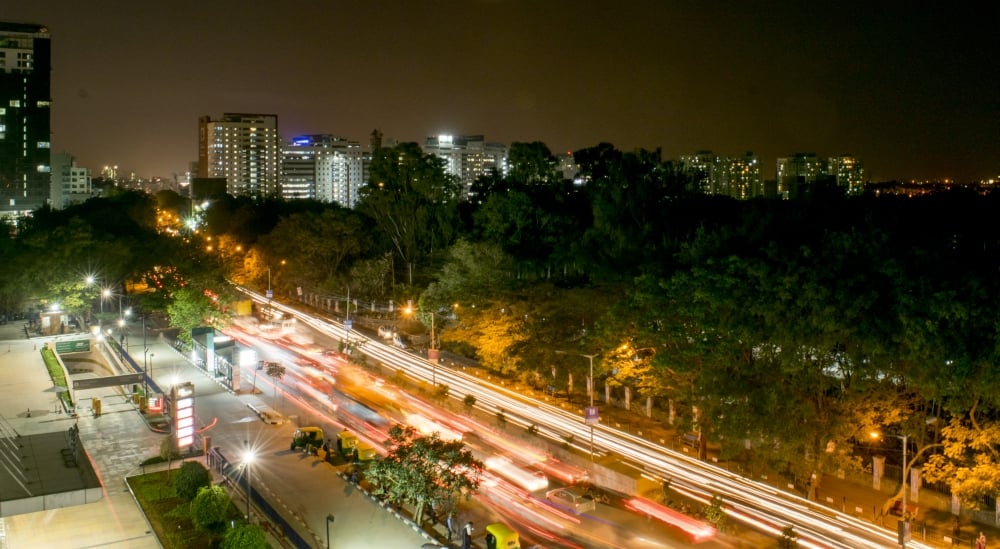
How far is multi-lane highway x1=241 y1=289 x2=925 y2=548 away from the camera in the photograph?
17.9 metres

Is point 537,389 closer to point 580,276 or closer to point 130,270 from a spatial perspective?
point 580,276

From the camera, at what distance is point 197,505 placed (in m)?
17.0

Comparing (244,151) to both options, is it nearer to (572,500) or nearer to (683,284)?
(683,284)

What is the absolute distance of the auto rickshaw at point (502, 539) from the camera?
55.3 feet

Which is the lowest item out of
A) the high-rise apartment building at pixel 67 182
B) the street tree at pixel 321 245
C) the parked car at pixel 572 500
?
the parked car at pixel 572 500

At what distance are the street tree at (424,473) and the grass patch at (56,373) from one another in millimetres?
13961

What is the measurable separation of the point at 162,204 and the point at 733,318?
3047 inches

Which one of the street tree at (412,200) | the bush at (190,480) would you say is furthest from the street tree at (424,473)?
the street tree at (412,200)

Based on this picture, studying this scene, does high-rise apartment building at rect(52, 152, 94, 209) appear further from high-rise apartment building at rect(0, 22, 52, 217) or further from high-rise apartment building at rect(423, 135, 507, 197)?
high-rise apartment building at rect(423, 135, 507, 197)

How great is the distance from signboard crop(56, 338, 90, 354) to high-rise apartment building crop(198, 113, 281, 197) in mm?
133517

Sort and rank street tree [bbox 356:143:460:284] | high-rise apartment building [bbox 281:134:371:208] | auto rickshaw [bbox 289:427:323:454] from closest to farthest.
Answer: auto rickshaw [bbox 289:427:323:454] → street tree [bbox 356:143:460:284] → high-rise apartment building [bbox 281:134:371:208]

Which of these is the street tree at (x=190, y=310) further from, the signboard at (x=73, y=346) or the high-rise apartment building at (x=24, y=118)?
the high-rise apartment building at (x=24, y=118)

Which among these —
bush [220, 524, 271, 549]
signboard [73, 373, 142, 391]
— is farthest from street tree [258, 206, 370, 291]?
bush [220, 524, 271, 549]

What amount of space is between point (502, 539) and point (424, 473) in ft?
8.25
